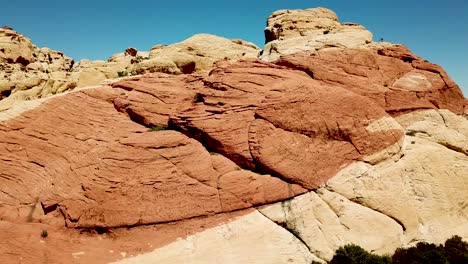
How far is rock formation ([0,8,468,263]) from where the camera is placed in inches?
842

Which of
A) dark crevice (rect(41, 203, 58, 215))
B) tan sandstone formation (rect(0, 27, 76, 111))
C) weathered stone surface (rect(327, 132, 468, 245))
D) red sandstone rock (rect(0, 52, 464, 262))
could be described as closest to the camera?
dark crevice (rect(41, 203, 58, 215))

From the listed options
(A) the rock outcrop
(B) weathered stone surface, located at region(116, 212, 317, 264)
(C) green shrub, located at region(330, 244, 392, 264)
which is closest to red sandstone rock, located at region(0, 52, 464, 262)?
(B) weathered stone surface, located at region(116, 212, 317, 264)

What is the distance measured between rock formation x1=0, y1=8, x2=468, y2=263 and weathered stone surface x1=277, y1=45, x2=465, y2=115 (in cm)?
19

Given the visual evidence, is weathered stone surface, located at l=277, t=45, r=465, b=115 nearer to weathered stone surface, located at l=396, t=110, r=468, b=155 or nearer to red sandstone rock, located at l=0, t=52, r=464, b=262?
red sandstone rock, located at l=0, t=52, r=464, b=262

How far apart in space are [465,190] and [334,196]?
10969 mm

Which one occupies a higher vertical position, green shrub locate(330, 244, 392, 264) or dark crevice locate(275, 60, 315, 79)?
dark crevice locate(275, 60, 315, 79)

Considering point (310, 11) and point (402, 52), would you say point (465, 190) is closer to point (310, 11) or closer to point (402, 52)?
point (402, 52)

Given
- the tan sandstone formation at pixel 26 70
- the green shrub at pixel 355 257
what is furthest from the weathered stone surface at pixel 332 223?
the tan sandstone formation at pixel 26 70

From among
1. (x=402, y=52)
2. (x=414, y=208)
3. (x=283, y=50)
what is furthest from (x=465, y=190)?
(x=283, y=50)

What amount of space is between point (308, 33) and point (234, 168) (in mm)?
22548

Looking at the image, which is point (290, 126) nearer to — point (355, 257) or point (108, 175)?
point (355, 257)

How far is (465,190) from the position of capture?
86.2ft

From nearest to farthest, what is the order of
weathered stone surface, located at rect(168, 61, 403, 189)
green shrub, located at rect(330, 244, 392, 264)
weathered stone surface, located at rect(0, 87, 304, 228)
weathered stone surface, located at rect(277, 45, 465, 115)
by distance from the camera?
green shrub, located at rect(330, 244, 392, 264) → weathered stone surface, located at rect(0, 87, 304, 228) → weathered stone surface, located at rect(168, 61, 403, 189) → weathered stone surface, located at rect(277, 45, 465, 115)

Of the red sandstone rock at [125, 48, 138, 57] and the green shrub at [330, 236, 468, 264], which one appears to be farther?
the red sandstone rock at [125, 48, 138, 57]
